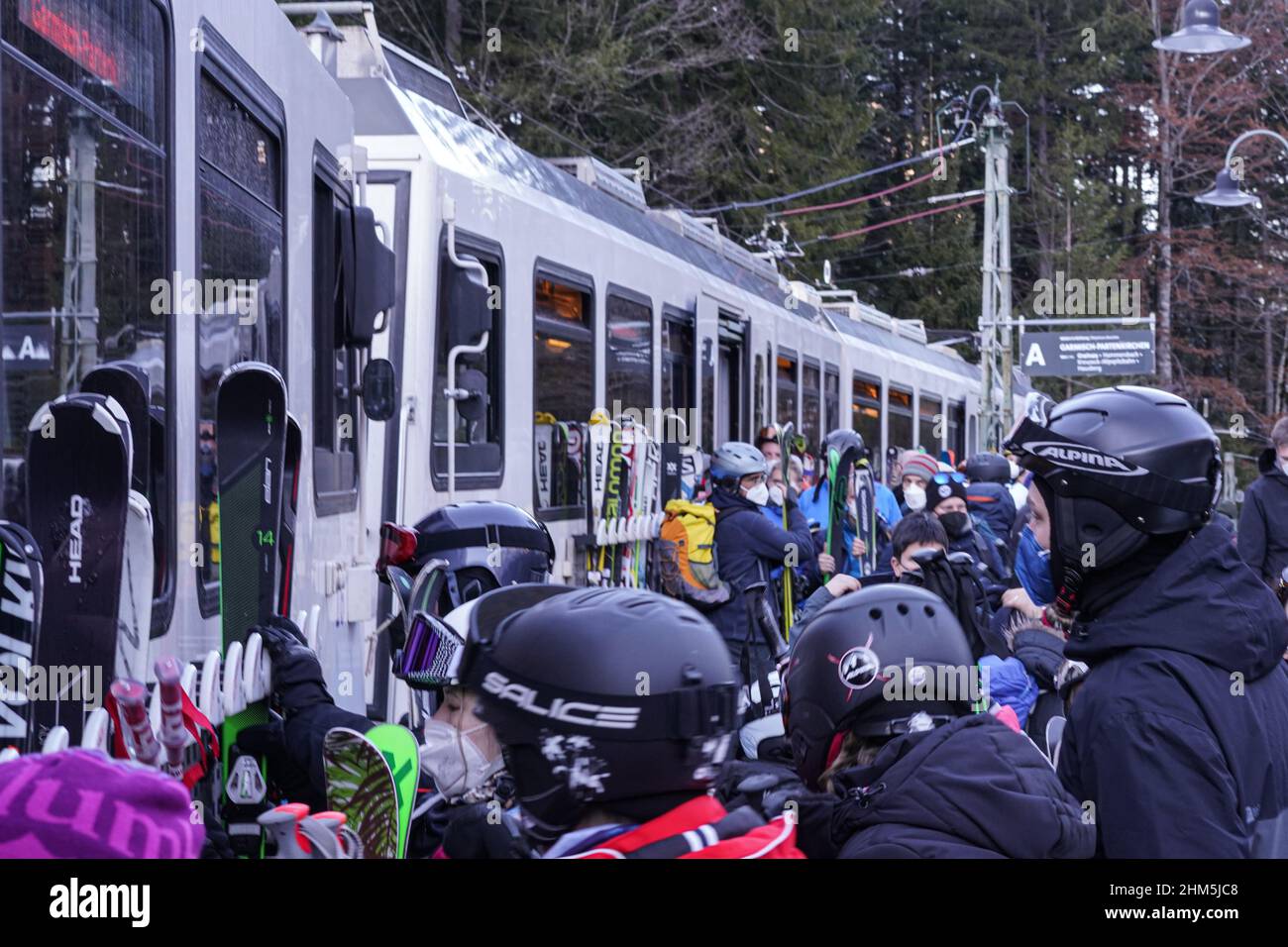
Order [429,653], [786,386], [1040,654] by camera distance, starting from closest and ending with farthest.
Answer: [429,653] < [1040,654] < [786,386]

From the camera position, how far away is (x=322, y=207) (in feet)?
18.6

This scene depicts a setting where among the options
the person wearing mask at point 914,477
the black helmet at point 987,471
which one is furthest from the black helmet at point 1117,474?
the person wearing mask at point 914,477

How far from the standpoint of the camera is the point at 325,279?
564 cm

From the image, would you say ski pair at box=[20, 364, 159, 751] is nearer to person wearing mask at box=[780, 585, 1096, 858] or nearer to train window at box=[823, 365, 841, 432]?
person wearing mask at box=[780, 585, 1096, 858]

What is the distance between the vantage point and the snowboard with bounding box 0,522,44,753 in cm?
248

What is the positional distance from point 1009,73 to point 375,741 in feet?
169

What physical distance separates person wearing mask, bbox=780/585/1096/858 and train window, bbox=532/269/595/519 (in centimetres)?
498

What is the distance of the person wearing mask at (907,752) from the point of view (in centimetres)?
256

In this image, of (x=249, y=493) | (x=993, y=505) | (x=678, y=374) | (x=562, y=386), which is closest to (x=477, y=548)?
(x=249, y=493)

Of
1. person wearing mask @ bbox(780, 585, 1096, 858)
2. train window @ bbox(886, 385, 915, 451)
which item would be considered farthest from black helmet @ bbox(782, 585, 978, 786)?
train window @ bbox(886, 385, 915, 451)

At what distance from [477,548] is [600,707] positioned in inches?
103

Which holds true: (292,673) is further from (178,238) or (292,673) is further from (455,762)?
(178,238)
